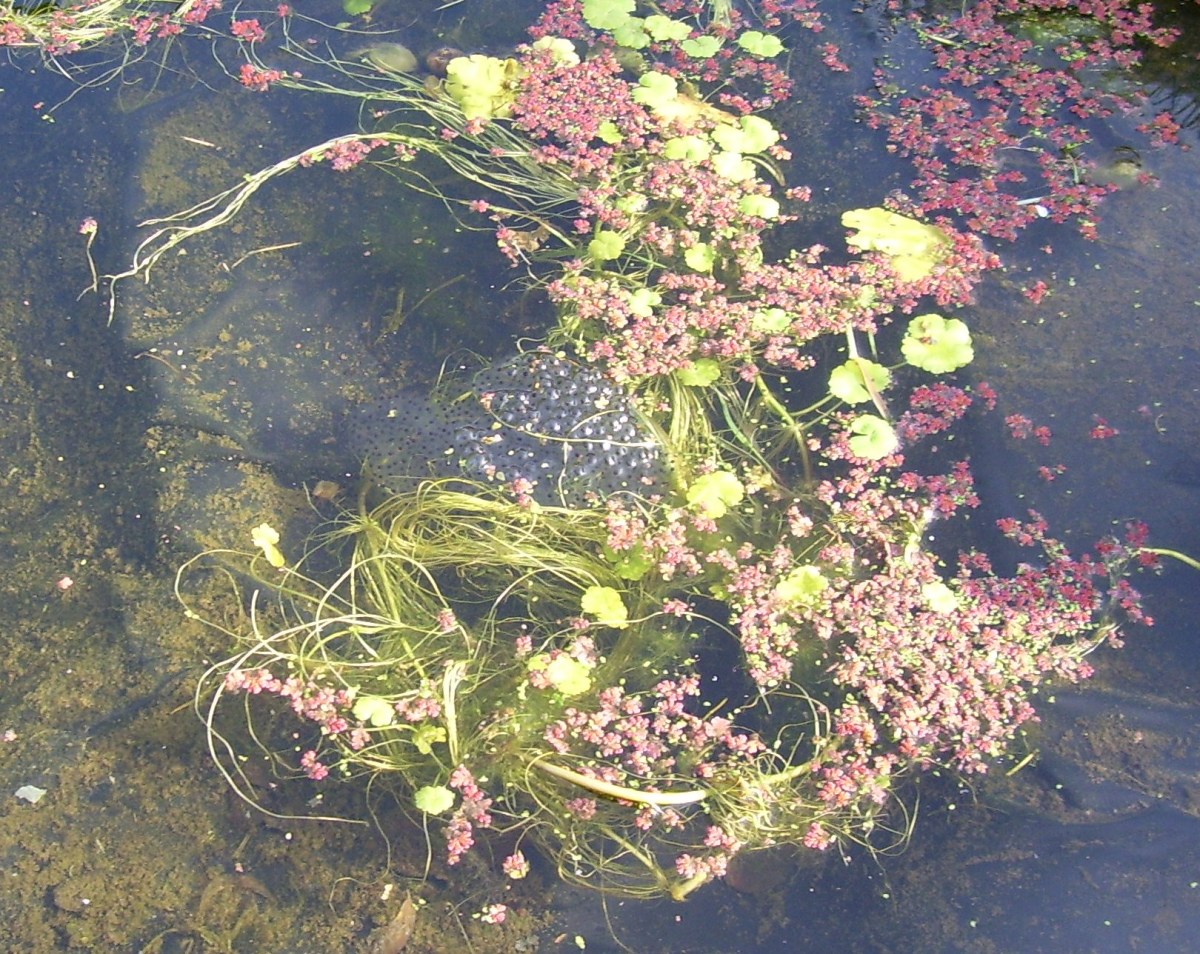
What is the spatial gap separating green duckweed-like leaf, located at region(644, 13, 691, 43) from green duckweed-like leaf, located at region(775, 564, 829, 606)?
2332mm

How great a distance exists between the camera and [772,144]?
355 centimetres

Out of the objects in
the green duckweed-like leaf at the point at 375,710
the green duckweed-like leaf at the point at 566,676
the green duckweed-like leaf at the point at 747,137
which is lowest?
the green duckweed-like leaf at the point at 375,710

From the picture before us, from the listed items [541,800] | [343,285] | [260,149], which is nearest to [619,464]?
[541,800]

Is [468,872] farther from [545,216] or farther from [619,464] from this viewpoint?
[545,216]

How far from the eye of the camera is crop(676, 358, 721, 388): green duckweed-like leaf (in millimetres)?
3102

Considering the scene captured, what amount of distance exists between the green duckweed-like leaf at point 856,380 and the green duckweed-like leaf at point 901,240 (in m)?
0.38

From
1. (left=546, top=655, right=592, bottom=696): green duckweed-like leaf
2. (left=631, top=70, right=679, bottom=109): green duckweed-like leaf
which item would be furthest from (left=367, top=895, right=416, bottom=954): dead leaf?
(left=631, top=70, right=679, bottom=109): green duckweed-like leaf

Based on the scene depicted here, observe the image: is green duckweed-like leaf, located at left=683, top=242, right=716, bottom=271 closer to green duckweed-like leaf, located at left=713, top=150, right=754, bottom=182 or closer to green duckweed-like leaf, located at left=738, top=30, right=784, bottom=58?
green duckweed-like leaf, located at left=713, top=150, right=754, bottom=182

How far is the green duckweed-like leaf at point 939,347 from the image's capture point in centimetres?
305

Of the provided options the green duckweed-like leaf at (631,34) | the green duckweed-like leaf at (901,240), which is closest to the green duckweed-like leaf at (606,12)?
the green duckweed-like leaf at (631,34)

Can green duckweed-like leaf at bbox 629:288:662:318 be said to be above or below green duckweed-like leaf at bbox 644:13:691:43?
below

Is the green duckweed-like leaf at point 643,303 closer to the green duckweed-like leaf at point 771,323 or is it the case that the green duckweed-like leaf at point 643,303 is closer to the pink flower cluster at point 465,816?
the green duckweed-like leaf at point 771,323

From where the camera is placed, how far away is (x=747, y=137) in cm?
352

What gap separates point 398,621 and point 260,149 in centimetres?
202
